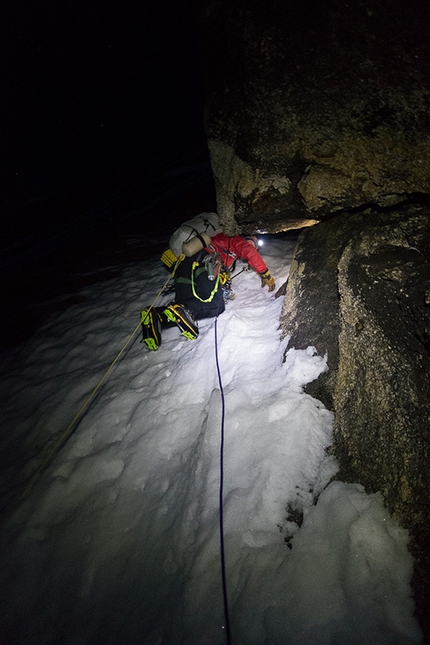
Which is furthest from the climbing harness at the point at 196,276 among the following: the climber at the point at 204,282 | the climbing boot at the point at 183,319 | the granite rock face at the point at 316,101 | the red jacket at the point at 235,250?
the granite rock face at the point at 316,101

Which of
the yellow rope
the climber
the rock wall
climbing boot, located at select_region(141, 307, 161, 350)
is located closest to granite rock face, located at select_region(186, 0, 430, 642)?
the rock wall

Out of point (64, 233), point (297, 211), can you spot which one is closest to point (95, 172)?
point (64, 233)

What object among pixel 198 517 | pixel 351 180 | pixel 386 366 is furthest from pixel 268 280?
pixel 198 517

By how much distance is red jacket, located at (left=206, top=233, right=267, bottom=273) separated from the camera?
14.7 feet

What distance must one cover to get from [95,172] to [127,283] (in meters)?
42.4

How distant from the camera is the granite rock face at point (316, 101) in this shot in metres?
2.05

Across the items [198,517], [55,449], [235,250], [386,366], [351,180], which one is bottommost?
[198,517]

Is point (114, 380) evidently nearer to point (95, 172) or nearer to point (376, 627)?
point (376, 627)

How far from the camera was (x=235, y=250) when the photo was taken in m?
4.57

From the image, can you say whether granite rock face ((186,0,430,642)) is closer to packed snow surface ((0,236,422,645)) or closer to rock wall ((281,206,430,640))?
rock wall ((281,206,430,640))

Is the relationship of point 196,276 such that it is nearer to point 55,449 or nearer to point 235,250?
point 235,250

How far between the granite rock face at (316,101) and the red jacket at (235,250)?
1553mm

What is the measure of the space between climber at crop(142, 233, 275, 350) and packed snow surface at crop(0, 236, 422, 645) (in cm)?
60

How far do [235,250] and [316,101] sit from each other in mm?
2420
